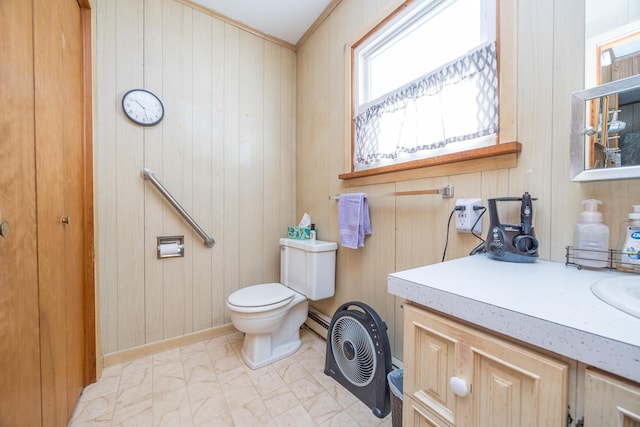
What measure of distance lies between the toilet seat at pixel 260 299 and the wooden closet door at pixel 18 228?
80 centimetres

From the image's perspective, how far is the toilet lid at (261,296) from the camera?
1476mm

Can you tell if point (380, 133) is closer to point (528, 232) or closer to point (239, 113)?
point (528, 232)

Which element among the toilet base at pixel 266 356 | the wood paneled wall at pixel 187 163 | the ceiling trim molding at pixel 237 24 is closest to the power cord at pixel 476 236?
the toilet base at pixel 266 356

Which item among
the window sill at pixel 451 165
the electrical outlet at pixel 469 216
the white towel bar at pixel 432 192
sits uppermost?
the window sill at pixel 451 165

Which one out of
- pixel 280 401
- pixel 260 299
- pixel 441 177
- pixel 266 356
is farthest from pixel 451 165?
pixel 266 356

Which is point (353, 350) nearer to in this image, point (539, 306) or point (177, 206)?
point (539, 306)

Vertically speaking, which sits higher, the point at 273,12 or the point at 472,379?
the point at 273,12

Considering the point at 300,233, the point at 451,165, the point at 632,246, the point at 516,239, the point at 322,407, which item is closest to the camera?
the point at 632,246

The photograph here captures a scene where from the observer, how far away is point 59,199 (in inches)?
39.9

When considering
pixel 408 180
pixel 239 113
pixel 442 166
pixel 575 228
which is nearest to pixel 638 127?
pixel 575 228

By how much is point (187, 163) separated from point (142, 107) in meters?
0.42

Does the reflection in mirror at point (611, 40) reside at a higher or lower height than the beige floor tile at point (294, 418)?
higher

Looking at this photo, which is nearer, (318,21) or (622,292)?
(622,292)

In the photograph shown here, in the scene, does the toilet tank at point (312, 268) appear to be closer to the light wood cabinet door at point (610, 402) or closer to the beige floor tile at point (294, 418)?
the beige floor tile at point (294, 418)
